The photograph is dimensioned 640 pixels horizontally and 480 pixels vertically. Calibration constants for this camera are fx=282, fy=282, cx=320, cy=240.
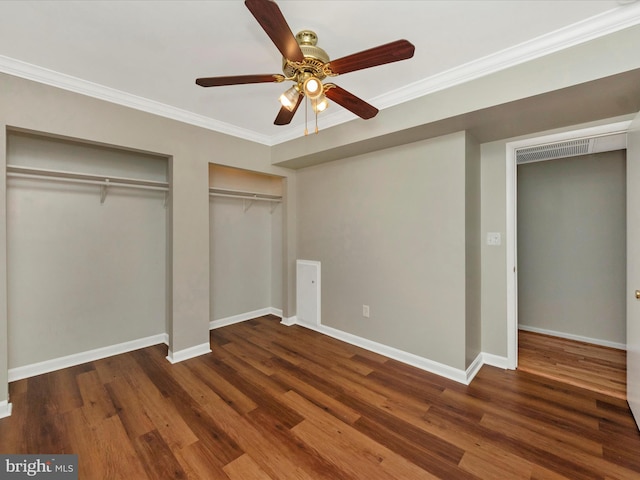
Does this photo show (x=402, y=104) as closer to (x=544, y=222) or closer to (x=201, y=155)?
(x=201, y=155)

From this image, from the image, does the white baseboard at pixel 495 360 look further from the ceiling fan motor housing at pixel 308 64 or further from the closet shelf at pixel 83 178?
the closet shelf at pixel 83 178

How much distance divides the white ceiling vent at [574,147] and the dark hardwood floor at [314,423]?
2104 millimetres

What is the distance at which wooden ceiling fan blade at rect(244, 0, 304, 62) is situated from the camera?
1.08 meters

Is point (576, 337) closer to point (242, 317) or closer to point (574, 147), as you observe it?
point (574, 147)

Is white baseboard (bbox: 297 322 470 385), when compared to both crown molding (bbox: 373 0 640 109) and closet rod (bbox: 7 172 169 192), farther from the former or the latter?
closet rod (bbox: 7 172 169 192)

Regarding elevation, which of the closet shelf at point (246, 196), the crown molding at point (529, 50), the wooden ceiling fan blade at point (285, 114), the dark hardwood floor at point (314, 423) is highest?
the crown molding at point (529, 50)

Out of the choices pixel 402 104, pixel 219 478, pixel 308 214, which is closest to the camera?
pixel 219 478

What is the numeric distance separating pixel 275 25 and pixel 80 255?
2.88m

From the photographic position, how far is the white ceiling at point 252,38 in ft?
5.03

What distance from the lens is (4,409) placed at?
6.54ft

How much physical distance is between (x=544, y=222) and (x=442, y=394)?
269cm

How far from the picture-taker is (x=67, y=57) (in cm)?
198

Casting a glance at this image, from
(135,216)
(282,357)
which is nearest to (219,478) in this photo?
(282,357)

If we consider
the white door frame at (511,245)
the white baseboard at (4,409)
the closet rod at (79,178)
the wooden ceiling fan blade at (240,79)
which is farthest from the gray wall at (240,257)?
the white door frame at (511,245)
